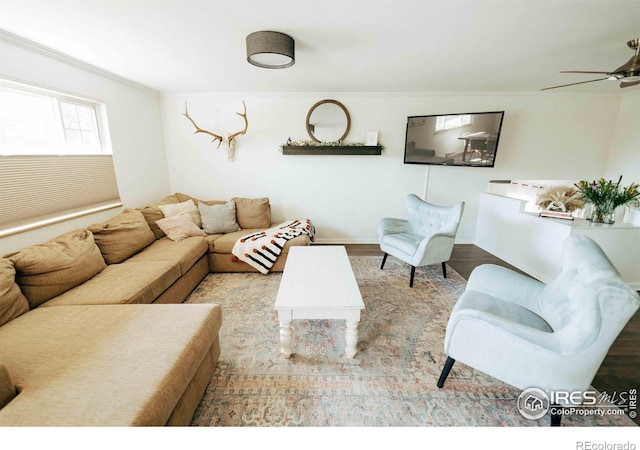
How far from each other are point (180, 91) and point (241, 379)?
12.5 feet

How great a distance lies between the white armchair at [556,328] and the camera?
3.80 feet

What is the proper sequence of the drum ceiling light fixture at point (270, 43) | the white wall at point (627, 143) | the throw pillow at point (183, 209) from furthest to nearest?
the white wall at point (627, 143)
the throw pillow at point (183, 209)
the drum ceiling light fixture at point (270, 43)

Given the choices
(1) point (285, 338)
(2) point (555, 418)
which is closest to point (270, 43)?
(1) point (285, 338)

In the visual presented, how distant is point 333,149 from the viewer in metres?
3.73

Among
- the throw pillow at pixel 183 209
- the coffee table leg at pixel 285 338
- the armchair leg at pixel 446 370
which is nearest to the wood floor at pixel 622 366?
the armchair leg at pixel 446 370

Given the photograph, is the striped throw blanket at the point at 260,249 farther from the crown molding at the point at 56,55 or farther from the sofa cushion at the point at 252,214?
the crown molding at the point at 56,55

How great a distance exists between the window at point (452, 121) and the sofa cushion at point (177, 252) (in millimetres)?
3408

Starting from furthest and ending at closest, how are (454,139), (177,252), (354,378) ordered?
(454,139)
(177,252)
(354,378)

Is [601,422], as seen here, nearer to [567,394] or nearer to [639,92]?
[567,394]

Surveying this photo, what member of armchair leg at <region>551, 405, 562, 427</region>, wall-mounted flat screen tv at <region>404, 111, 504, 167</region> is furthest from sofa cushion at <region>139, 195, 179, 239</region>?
armchair leg at <region>551, 405, 562, 427</region>

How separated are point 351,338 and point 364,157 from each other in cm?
288

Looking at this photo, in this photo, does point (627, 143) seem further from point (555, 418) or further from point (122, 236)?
point (122, 236)

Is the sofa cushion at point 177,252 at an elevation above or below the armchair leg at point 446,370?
above

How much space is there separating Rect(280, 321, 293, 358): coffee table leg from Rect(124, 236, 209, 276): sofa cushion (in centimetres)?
129
